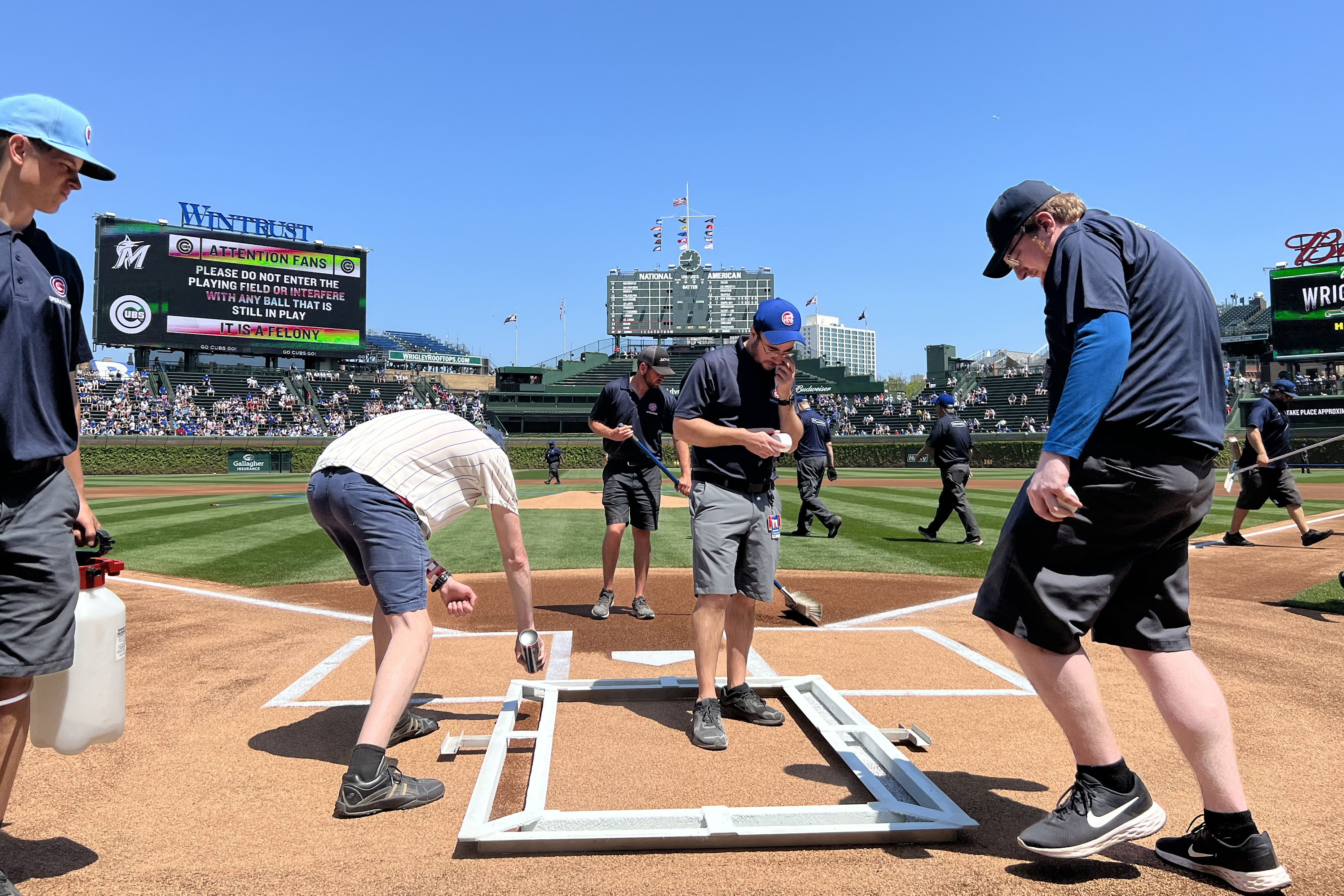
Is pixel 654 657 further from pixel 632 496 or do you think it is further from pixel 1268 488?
pixel 1268 488

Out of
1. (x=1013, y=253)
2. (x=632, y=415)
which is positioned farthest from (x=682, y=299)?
(x=1013, y=253)

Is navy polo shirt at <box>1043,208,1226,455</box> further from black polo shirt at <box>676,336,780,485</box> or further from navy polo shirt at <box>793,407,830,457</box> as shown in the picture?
navy polo shirt at <box>793,407,830,457</box>

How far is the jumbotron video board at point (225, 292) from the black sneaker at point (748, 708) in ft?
168

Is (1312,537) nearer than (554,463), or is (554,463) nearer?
(1312,537)

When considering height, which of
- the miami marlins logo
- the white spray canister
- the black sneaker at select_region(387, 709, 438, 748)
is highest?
the miami marlins logo

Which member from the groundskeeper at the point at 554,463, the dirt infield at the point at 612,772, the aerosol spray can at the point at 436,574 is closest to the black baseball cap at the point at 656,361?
the dirt infield at the point at 612,772

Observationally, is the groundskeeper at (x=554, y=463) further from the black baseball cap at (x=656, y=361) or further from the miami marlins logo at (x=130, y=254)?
the miami marlins logo at (x=130, y=254)

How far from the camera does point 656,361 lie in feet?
22.0

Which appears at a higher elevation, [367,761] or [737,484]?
[737,484]

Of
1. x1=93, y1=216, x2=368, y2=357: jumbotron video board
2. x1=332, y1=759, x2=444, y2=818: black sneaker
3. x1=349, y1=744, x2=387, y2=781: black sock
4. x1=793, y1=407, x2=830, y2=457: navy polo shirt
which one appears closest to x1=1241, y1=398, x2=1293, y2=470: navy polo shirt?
x1=793, y1=407, x2=830, y2=457: navy polo shirt

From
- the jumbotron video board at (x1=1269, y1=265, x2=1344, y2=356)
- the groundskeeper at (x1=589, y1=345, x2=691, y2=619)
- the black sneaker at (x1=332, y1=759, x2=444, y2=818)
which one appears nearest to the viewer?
the black sneaker at (x1=332, y1=759, x2=444, y2=818)

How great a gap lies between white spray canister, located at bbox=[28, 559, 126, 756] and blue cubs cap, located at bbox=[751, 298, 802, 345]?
2748mm

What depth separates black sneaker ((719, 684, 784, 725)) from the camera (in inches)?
154

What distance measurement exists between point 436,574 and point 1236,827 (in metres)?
2.83
